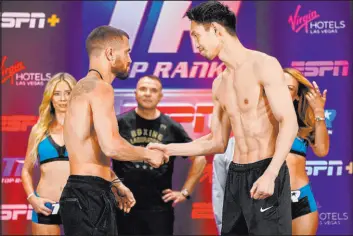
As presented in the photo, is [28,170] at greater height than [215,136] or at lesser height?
lesser

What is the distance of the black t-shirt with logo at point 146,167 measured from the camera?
526cm

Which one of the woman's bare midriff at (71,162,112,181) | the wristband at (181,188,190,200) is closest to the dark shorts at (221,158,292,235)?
the woman's bare midriff at (71,162,112,181)

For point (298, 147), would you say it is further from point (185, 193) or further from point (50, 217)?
point (50, 217)

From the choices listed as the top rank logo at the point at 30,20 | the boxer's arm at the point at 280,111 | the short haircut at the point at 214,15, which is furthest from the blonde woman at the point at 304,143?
the top rank logo at the point at 30,20

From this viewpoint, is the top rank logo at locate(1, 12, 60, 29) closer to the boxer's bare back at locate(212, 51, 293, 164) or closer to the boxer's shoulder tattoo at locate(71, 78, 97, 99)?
the boxer's shoulder tattoo at locate(71, 78, 97, 99)

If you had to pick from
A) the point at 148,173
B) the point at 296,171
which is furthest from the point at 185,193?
the point at 296,171

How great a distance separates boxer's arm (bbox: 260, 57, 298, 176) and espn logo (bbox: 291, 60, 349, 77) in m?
2.92

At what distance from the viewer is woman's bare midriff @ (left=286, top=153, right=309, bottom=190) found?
16.4ft

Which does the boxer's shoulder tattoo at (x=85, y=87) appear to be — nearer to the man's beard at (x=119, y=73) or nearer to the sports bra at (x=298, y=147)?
the man's beard at (x=119, y=73)

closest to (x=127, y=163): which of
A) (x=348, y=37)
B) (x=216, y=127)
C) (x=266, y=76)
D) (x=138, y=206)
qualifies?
(x=138, y=206)

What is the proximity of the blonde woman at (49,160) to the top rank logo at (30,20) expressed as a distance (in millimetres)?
1147

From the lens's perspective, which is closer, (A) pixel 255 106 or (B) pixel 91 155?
(A) pixel 255 106

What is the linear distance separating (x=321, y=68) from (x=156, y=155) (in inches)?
112

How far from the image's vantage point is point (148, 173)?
530cm
